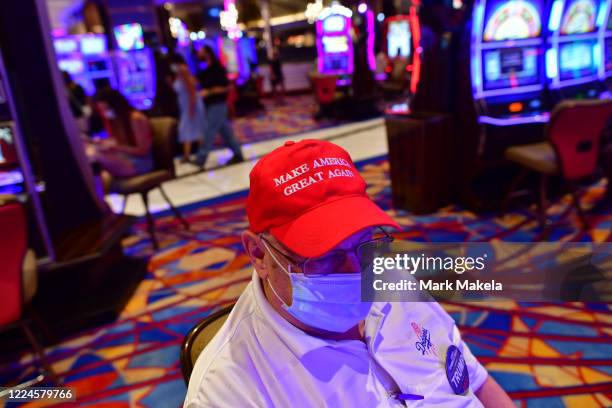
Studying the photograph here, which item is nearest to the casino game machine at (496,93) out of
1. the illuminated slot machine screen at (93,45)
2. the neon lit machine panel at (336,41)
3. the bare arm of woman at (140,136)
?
the bare arm of woman at (140,136)

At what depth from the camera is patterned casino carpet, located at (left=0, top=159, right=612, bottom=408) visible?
79.9 inches

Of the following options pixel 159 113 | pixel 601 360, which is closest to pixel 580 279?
pixel 601 360

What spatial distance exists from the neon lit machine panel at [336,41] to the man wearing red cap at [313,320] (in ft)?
25.1

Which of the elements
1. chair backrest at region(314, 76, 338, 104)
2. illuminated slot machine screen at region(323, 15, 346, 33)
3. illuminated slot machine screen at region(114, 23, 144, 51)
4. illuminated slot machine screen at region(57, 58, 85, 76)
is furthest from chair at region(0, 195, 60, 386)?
illuminated slot machine screen at region(323, 15, 346, 33)

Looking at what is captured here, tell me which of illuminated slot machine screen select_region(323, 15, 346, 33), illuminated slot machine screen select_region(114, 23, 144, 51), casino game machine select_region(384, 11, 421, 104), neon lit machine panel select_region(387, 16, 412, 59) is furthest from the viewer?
neon lit machine panel select_region(387, 16, 412, 59)

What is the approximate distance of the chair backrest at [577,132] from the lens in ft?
9.42

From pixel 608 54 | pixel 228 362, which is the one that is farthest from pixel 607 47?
pixel 228 362

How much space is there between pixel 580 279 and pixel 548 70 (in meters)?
3.61

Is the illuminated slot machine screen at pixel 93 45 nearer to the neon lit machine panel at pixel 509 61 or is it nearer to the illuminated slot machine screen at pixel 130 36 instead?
the illuminated slot machine screen at pixel 130 36

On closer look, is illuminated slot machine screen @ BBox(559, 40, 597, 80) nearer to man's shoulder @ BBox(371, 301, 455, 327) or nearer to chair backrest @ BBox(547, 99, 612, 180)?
chair backrest @ BBox(547, 99, 612, 180)

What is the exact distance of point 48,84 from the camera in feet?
9.36

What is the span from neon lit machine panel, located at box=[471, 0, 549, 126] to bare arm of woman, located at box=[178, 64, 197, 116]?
375 centimetres

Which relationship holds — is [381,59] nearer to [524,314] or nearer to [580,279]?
[524,314]

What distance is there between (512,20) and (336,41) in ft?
16.9
